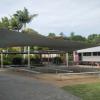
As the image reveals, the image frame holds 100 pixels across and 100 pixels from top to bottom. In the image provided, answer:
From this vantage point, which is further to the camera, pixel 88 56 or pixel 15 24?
pixel 15 24

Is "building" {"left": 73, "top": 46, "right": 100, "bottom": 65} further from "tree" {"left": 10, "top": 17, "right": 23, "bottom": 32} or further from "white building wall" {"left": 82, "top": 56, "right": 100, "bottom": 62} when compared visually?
"tree" {"left": 10, "top": 17, "right": 23, "bottom": 32}

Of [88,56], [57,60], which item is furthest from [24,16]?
[88,56]

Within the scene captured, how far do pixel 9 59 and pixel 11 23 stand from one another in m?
15.6

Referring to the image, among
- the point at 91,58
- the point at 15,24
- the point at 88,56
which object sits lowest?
the point at 91,58

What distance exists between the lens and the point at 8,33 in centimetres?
2039

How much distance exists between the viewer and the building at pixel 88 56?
141ft

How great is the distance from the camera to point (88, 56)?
4584cm

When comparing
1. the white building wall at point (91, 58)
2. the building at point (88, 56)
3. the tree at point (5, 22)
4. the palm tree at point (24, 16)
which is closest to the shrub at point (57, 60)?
the building at point (88, 56)

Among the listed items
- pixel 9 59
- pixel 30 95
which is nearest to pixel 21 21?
pixel 9 59

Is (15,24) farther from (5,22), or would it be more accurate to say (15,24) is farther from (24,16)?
(24,16)

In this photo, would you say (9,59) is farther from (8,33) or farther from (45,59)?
(8,33)

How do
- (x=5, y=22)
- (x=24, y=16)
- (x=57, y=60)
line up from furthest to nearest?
(x=24, y=16) < (x=5, y=22) < (x=57, y=60)

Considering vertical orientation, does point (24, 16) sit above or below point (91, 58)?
above

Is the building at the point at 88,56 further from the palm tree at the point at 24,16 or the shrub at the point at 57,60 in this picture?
the palm tree at the point at 24,16
